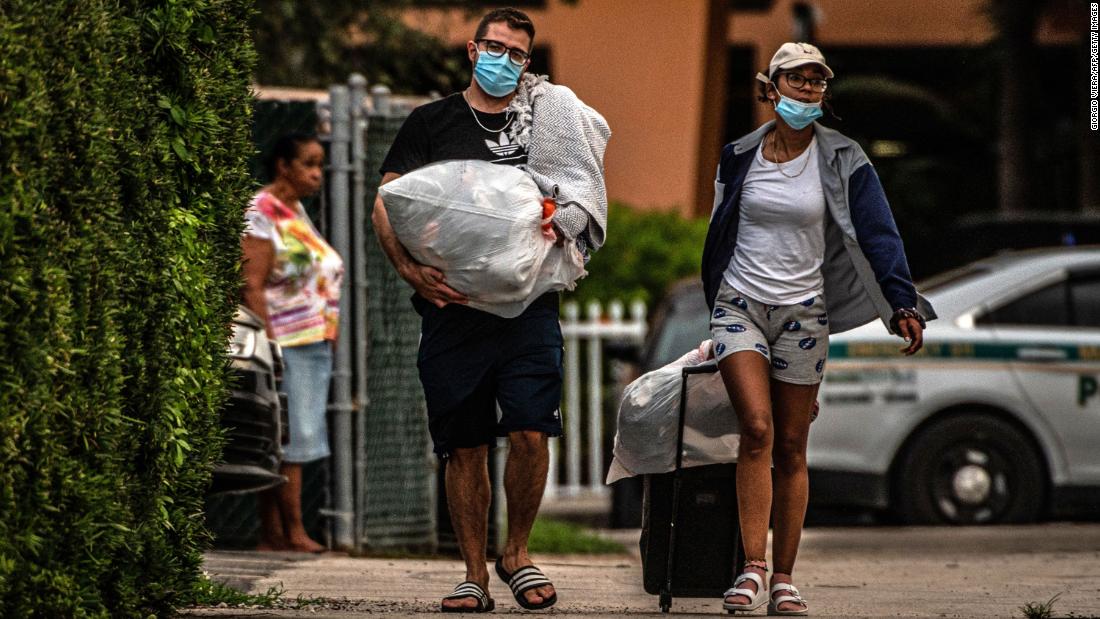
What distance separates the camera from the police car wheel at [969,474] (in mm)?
10180

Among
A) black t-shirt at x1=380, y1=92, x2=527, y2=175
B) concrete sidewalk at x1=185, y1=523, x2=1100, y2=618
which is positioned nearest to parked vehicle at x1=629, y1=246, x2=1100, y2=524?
concrete sidewalk at x1=185, y1=523, x2=1100, y2=618

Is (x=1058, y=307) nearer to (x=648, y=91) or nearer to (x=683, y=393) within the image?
(x=683, y=393)

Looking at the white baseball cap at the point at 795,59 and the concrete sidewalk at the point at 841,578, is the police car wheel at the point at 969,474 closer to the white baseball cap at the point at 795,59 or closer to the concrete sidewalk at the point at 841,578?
the concrete sidewalk at the point at 841,578

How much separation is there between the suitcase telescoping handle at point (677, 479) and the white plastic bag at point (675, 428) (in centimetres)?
2

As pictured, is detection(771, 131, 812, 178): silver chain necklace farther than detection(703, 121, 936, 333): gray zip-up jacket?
Yes

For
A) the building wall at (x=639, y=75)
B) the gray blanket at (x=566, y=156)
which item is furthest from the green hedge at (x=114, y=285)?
the building wall at (x=639, y=75)

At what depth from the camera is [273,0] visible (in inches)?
506

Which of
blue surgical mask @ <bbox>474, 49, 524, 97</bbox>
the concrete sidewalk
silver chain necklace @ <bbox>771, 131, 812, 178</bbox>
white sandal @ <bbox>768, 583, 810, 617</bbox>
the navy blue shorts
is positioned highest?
blue surgical mask @ <bbox>474, 49, 524, 97</bbox>

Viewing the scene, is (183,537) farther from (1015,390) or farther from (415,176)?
(1015,390)

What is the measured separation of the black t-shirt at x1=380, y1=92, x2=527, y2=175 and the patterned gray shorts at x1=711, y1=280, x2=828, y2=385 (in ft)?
2.83

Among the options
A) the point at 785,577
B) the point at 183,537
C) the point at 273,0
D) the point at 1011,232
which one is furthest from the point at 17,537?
the point at 1011,232

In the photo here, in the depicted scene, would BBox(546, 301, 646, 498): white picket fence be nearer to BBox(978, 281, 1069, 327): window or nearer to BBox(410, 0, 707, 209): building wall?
BBox(978, 281, 1069, 327): window

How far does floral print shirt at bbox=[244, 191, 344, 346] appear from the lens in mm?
7922

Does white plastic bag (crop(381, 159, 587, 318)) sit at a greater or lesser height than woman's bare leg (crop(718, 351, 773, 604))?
greater
